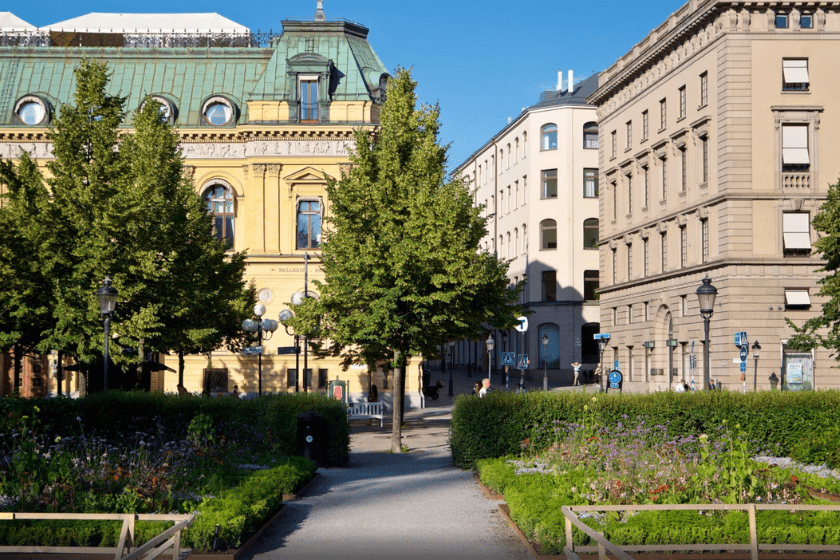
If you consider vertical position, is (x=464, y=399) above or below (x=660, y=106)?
below

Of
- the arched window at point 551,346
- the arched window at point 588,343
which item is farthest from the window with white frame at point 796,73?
the arched window at point 551,346

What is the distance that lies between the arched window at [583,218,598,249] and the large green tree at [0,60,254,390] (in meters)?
51.3

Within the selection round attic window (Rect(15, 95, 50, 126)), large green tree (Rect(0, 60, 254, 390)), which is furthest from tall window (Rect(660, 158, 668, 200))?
round attic window (Rect(15, 95, 50, 126))

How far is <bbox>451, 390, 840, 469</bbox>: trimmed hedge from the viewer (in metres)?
22.7

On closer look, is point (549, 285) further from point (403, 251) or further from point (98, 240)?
point (403, 251)

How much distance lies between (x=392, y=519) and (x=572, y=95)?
75.6 m

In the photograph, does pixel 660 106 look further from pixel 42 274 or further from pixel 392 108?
pixel 42 274

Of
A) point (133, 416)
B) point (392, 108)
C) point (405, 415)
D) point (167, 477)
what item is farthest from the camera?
point (405, 415)

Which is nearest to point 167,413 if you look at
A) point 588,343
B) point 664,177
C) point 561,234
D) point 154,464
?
point 154,464

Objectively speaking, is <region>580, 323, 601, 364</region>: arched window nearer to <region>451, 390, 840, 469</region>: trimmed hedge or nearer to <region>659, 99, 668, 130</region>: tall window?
<region>659, 99, 668, 130</region>: tall window

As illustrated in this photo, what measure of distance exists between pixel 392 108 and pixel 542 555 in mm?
22303

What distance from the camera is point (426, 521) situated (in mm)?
16453

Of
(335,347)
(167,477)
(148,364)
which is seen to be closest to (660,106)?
(335,347)

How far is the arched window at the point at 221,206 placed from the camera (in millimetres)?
56188
